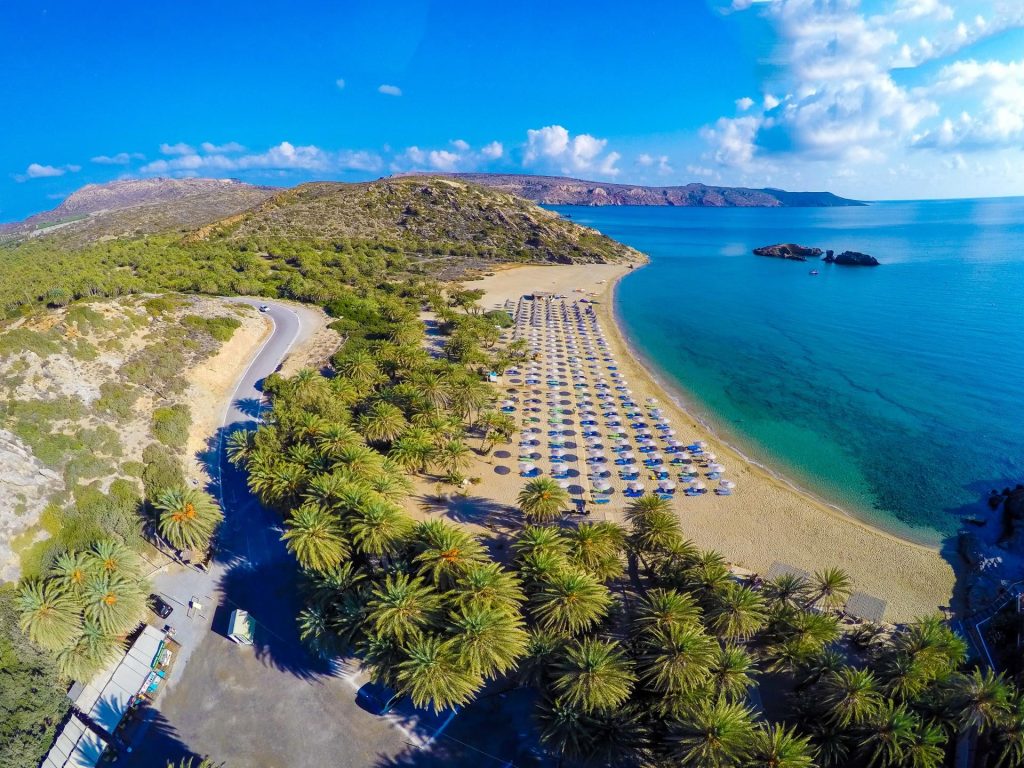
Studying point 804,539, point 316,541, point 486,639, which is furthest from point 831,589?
point 316,541

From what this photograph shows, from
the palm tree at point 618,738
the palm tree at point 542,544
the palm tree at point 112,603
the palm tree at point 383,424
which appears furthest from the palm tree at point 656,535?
the palm tree at point 112,603

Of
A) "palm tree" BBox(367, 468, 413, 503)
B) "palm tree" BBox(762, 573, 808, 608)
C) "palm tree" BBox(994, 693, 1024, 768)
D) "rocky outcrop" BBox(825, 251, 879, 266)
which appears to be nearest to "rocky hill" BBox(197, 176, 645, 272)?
"rocky outcrop" BBox(825, 251, 879, 266)

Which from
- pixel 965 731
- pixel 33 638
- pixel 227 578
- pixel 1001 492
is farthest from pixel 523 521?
pixel 1001 492

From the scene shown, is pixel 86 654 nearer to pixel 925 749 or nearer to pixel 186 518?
pixel 186 518

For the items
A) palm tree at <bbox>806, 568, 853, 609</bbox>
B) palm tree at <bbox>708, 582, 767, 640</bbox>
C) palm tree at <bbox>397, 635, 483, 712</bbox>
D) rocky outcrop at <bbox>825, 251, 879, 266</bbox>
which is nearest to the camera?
palm tree at <bbox>397, 635, 483, 712</bbox>

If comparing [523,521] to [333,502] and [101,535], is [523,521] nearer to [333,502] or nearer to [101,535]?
[333,502]

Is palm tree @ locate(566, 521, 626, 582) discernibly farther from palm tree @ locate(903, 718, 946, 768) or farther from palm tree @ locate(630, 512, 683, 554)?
palm tree @ locate(903, 718, 946, 768)
